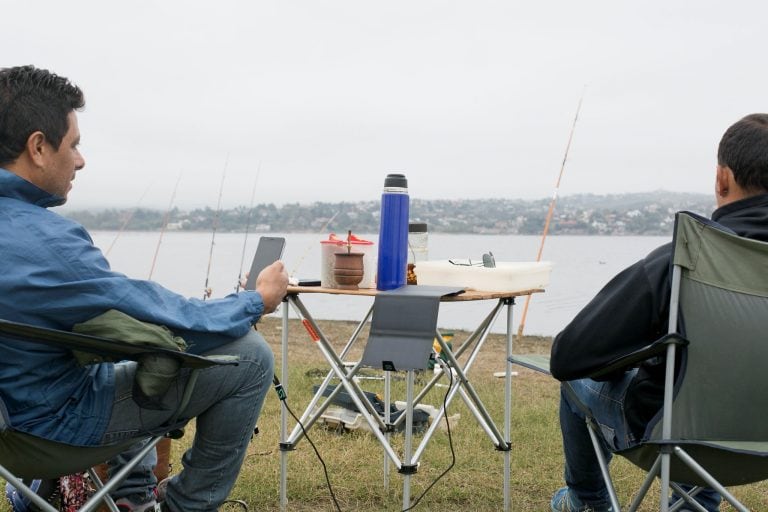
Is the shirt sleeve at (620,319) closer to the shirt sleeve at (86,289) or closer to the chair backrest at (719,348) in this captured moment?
the chair backrest at (719,348)

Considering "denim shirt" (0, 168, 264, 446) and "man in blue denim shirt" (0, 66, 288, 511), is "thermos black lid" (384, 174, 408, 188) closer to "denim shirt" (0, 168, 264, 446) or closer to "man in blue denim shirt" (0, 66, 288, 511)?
"man in blue denim shirt" (0, 66, 288, 511)

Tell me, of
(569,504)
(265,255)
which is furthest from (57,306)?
(569,504)

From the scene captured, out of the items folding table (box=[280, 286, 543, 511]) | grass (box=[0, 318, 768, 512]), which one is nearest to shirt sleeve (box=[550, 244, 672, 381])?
folding table (box=[280, 286, 543, 511])

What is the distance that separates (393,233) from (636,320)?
0.85 m

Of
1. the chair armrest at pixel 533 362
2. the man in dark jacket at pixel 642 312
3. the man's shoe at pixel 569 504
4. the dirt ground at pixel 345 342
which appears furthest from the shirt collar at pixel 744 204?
the dirt ground at pixel 345 342

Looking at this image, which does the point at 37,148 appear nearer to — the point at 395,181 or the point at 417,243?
the point at 395,181

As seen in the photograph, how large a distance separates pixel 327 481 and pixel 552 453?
1105mm

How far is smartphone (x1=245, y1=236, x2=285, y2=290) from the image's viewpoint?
2.51 meters

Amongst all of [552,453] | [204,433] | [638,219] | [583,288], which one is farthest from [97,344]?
[583,288]

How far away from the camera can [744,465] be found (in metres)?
1.88

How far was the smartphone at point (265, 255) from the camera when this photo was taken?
Result: 2.51 metres

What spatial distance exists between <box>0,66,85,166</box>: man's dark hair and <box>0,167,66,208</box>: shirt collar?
7 cm

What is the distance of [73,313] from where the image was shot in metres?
1.71

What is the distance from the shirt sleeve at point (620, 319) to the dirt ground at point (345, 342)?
3600mm
